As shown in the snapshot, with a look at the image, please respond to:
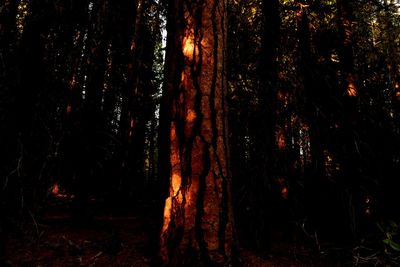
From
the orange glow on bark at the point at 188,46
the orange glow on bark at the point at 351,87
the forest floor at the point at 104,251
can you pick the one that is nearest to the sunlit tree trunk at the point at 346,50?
the orange glow on bark at the point at 351,87

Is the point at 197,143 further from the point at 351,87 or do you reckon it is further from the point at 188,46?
the point at 351,87

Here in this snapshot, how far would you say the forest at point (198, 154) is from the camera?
1.86 m

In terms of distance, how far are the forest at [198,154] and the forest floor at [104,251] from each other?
0.02 meters

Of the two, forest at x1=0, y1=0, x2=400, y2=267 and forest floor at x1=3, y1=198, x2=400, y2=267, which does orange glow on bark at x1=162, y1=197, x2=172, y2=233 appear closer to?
forest at x1=0, y1=0, x2=400, y2=267

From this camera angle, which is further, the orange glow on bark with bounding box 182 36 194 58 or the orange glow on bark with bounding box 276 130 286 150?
the orange glow on bark with bounding box 276 130 286 150

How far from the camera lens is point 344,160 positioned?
3.30 metres

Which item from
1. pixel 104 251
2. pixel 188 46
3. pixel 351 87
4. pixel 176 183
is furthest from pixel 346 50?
pixel 104 251

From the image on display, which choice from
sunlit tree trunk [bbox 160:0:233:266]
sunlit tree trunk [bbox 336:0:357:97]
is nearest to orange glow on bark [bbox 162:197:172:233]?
sunlit tree trunk [bbox 160:0:233:266]

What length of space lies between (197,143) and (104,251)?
1.37 meters

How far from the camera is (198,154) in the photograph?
6.02 ft

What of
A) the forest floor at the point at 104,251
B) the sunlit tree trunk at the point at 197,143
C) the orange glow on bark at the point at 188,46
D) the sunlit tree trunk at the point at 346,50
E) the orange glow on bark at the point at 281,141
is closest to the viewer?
the sunlit tree trunk at the point at 197,143

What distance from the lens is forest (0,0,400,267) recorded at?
1.86 metres

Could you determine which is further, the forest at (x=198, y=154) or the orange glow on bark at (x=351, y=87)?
the orange glow on bark at (x=351, y=87)

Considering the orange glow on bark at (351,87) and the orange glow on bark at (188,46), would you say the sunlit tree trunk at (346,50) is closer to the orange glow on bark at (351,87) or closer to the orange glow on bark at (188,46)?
the orange glow on bark at (351,87)
